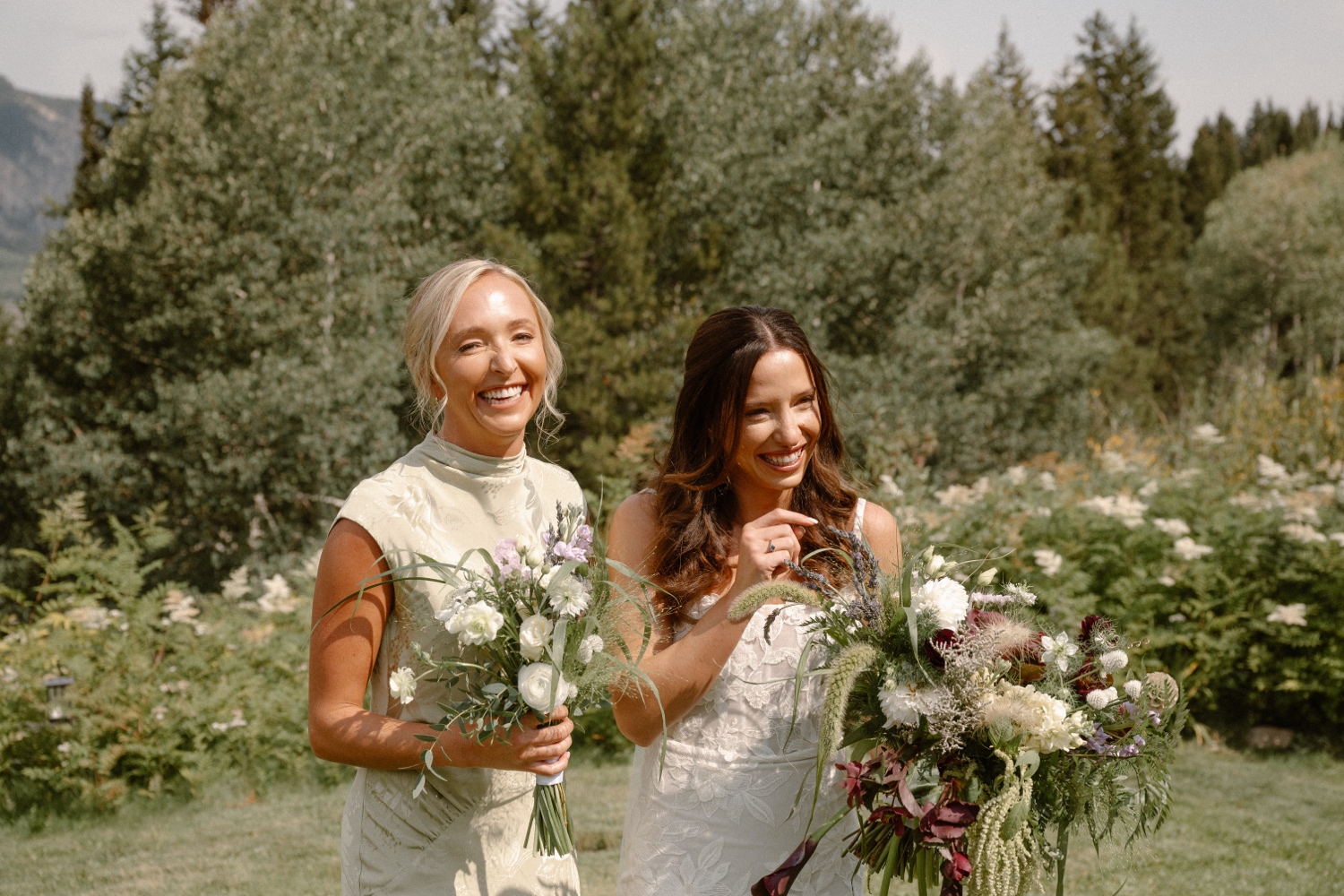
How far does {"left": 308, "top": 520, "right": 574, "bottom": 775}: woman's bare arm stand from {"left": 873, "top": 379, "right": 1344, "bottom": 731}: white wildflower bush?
477 centimetres

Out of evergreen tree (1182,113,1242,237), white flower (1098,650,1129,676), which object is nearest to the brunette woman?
white flower (1098,650,1129,676)

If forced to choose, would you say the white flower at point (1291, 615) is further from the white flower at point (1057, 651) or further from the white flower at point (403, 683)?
the white flower at point (403, 683)

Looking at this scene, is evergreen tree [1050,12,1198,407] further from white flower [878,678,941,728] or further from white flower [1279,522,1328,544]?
white flower [878,678,941,728]

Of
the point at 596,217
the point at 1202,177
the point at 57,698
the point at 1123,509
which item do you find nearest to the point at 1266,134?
the point at 1202,177

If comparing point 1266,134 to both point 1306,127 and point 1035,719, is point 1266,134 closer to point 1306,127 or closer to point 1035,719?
point 1306,127

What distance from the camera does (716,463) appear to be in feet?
8.77

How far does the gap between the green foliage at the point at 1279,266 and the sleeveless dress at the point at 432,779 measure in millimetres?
31076

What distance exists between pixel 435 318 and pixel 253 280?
12.5 meters

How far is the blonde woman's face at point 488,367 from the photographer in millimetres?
2217

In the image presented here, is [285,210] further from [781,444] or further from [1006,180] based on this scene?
[1006,180]

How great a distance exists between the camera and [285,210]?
13.8 m

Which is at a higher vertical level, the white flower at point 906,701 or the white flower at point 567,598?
the white flower at point 567,598

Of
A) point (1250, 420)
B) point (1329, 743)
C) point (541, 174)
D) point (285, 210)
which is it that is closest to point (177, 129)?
point (285, 210)

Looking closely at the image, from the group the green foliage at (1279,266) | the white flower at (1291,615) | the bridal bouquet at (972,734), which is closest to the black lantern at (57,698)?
the bridal bouquet at (972,734)
